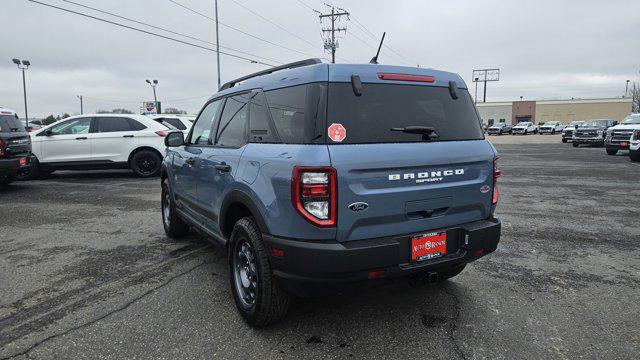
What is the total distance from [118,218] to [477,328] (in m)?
5.83

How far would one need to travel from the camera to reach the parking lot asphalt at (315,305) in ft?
9.80

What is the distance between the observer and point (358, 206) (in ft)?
8.94

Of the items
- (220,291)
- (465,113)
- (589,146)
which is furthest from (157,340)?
(589,146)

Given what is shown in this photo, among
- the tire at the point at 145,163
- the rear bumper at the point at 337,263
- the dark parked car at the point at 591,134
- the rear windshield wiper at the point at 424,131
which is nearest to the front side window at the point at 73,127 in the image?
the tire at the point at 145,163

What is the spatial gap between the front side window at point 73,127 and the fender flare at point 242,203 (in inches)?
375

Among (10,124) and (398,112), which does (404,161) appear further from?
(10,124)

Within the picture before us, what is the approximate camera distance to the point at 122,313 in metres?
3.54

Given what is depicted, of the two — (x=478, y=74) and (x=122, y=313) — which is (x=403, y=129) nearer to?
(x=122, y=313)

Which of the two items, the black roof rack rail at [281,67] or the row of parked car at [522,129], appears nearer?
the black roof rack rail at [281,67]

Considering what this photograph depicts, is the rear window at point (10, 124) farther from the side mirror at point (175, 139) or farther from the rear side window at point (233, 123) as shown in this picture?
the rear side window at point (233, 123)

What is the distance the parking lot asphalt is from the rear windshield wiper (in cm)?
141

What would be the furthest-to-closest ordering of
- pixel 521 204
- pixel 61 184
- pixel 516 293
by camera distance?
pixel 61 184 → pixel 521 204 → pixel 516 293

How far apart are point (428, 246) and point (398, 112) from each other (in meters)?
0.95

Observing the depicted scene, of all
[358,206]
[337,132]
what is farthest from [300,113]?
[358,206]
